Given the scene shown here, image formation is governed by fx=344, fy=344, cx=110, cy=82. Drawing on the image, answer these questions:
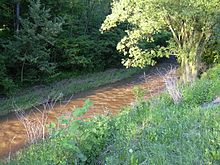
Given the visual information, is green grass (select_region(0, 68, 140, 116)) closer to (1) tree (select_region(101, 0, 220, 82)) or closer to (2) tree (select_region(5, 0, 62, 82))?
(2) tree (select_region(5, 0, 62, 82))

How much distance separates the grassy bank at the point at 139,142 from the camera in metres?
4.86

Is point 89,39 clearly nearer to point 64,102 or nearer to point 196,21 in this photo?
point 64,102

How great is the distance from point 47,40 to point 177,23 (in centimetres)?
664

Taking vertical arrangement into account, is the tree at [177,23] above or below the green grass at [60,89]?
above

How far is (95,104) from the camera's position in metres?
16.2

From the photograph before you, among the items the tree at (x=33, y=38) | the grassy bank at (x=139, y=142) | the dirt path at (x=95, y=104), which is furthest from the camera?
the tree at (x=33, y=38)

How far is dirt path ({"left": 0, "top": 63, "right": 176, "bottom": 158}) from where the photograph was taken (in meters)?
11.4

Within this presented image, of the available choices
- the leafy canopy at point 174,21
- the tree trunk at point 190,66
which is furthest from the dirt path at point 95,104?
the leafy canopy at point 174,21

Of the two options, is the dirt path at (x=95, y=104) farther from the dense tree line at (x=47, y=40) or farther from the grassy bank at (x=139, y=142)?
the grassy bank at (x=139, y=142)

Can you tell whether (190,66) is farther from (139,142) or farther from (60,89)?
(139,142)

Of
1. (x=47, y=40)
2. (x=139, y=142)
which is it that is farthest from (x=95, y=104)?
(x=139, y=142)

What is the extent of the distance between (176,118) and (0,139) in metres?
7.17

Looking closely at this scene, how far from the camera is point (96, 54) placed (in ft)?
81.8

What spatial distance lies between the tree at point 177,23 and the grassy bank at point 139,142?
7.87m
